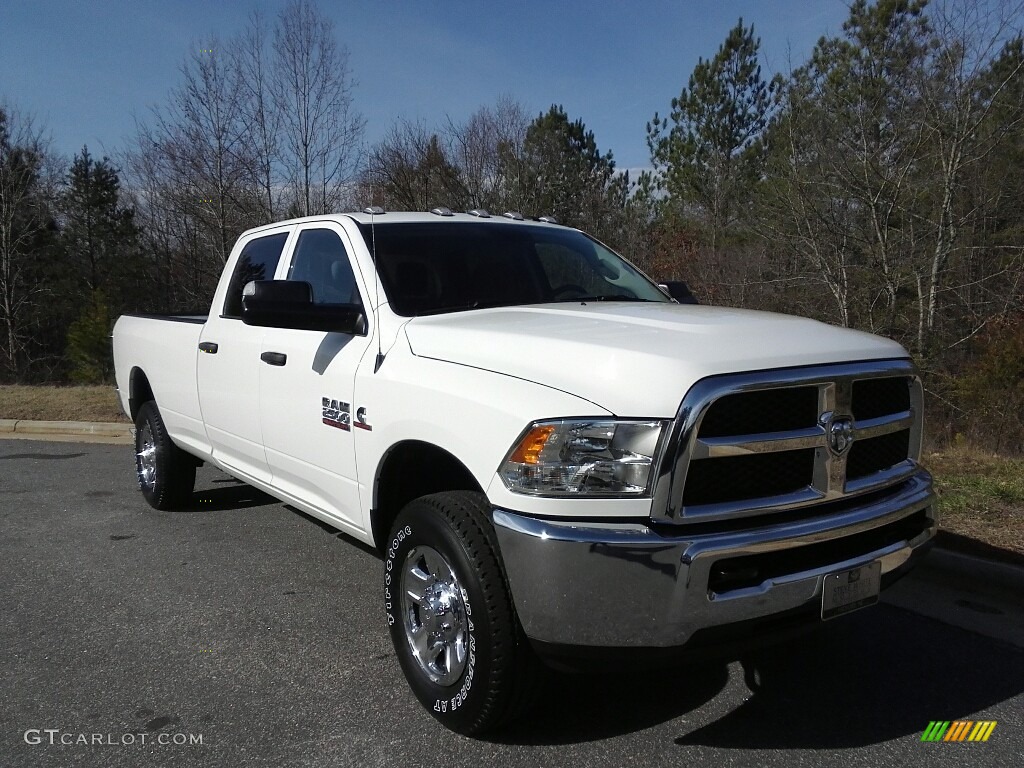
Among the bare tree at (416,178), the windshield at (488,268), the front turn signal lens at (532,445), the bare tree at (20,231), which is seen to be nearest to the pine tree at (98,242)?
the bare tree at (20,231)

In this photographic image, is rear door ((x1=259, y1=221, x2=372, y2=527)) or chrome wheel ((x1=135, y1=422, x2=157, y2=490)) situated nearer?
rear door ((x1=259, y1=221, x2=372, y2=527))

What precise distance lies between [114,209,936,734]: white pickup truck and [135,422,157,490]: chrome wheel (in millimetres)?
2587

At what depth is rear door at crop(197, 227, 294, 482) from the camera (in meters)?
4.43

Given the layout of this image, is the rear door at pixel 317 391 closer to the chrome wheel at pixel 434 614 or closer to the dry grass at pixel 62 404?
the chrome wheel at pixel 434 614

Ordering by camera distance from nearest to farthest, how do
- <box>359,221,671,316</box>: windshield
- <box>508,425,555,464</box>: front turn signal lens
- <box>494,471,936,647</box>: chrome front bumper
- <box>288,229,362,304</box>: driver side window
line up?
<box>494,471,936,647</box>: chrome front bumper
<box>508,425,555,464</box>: front turn signal lens
<box>359,221,671,316</box>: windshield
<box>288,229,362,304</box>: driver side window

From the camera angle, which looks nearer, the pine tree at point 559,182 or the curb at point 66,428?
the curb at point 66,428

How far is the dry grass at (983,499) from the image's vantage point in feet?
14.8

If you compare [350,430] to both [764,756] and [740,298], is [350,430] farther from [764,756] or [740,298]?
[740,298]

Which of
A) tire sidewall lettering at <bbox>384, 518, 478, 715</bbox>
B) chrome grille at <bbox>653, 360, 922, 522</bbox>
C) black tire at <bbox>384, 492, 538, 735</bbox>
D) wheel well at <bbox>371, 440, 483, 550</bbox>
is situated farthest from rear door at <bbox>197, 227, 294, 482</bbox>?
chrome grille at <bbox>653, 360, 922, 522</bbox>

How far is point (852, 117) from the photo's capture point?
43.2ft

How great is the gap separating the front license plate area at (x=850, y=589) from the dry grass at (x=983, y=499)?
6.80 ft

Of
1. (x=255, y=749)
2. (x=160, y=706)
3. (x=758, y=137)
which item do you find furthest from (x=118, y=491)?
(x=758, y=137)

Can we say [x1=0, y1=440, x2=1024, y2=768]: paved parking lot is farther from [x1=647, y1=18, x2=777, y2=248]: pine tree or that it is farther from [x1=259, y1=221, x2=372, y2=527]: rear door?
[x1=647, y1=18, x2=777, y2=248]: pine tree

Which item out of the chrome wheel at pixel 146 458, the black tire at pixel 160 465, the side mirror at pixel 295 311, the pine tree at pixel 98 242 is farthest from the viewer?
the pine tree at pixel 98 242
